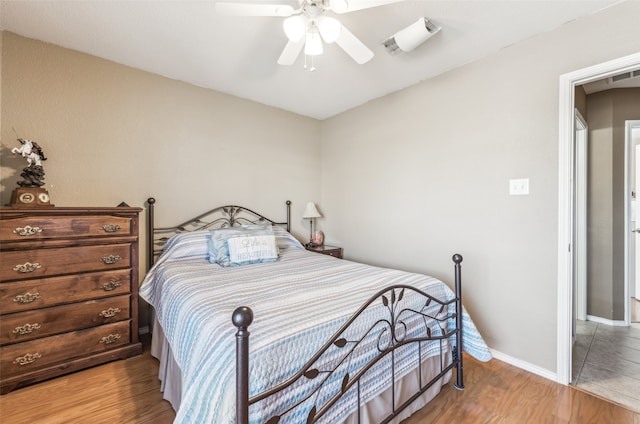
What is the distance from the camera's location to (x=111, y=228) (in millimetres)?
2125

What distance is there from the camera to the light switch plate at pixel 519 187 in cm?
211

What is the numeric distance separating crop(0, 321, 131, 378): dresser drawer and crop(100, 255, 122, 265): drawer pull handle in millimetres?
466

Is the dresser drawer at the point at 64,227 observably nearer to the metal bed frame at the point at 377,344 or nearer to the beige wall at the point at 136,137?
the beige wall at the point at 136,137

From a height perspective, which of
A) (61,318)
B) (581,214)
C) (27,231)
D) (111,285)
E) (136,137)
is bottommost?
(61,318)

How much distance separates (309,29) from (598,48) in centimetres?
186

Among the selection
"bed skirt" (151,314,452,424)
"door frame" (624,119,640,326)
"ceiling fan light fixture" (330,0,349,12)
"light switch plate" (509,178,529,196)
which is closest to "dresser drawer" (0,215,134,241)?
"bed skirt" (151,314,452,424)

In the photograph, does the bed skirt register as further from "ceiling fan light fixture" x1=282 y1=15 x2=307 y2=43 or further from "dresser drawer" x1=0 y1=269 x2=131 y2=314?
"ceiling fan light fixture" x1=282 y1=15 x2=307 y2=43

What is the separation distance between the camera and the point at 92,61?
241 cm

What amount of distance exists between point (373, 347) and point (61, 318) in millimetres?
2089

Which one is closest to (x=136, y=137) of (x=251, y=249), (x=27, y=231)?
(x=27, y=231)

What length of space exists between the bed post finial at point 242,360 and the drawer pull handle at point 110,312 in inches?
70.4

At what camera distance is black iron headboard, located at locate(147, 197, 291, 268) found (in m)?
2.65

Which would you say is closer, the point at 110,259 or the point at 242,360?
the point at 242,360

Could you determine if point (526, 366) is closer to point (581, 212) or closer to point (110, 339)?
point (581, 212)
